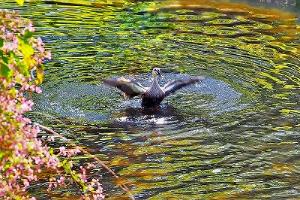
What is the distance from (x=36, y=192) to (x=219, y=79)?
20.0 ft

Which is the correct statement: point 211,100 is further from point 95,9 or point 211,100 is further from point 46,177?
point 95,9

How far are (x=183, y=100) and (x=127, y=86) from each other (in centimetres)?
117

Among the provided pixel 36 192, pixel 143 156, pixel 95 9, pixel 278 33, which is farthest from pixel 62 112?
pixel 95 9

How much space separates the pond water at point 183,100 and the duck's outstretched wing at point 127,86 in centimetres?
28

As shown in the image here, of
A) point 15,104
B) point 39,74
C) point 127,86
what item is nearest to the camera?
point 15,104

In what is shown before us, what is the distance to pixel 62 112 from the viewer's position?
12.0 metres

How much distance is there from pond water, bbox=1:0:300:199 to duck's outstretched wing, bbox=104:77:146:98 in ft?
0.91

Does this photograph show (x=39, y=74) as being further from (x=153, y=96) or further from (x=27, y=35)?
(x=153, y=96)

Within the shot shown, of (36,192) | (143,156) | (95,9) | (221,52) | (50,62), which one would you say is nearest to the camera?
(36,192)

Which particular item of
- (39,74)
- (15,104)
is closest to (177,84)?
(39,74)

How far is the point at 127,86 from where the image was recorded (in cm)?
1249

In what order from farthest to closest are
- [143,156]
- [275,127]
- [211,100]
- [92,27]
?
[92,27] → [211,100] → [275,127] → [143,156]

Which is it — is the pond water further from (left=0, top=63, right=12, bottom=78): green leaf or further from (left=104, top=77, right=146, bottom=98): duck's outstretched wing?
(left=0, top=63, right=12, bottom=78): green leaf

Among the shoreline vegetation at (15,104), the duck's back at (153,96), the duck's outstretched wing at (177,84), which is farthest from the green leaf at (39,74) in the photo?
the duck's outstretched wing at (177,84)
